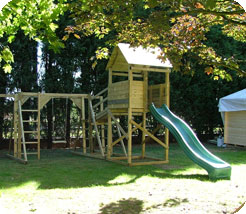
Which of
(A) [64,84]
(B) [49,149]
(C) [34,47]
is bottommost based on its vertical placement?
(B) [49,149]

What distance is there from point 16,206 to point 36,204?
31 cm

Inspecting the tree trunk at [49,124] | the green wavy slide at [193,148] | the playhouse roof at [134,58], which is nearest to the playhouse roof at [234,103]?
the green wavy slide at [193,148]

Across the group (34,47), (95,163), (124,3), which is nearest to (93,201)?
(124,3)

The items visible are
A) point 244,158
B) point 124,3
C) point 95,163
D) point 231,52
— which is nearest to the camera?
point 124,3

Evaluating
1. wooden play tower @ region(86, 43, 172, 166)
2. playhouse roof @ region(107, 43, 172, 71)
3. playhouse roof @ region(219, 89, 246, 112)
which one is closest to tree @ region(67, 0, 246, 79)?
playhouse roof @ region(107, 43, 172, 71)

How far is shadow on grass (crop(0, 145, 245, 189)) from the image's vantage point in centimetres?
713

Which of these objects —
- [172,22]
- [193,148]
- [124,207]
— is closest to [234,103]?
[193,148]

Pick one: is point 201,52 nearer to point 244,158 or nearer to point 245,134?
point 244,158

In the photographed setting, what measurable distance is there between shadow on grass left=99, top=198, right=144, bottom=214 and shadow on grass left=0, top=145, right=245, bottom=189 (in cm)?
137

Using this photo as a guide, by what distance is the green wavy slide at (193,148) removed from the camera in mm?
7645

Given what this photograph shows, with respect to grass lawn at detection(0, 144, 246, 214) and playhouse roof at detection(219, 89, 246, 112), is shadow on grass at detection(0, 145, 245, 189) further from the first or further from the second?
playhouse roof at detection(219, 89, 246, 112)

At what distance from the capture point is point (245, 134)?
1411cm

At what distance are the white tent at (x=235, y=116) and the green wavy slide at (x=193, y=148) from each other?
17.3 feet

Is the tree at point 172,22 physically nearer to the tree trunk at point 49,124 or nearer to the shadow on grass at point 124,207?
the shadow on grass at point 124,207
